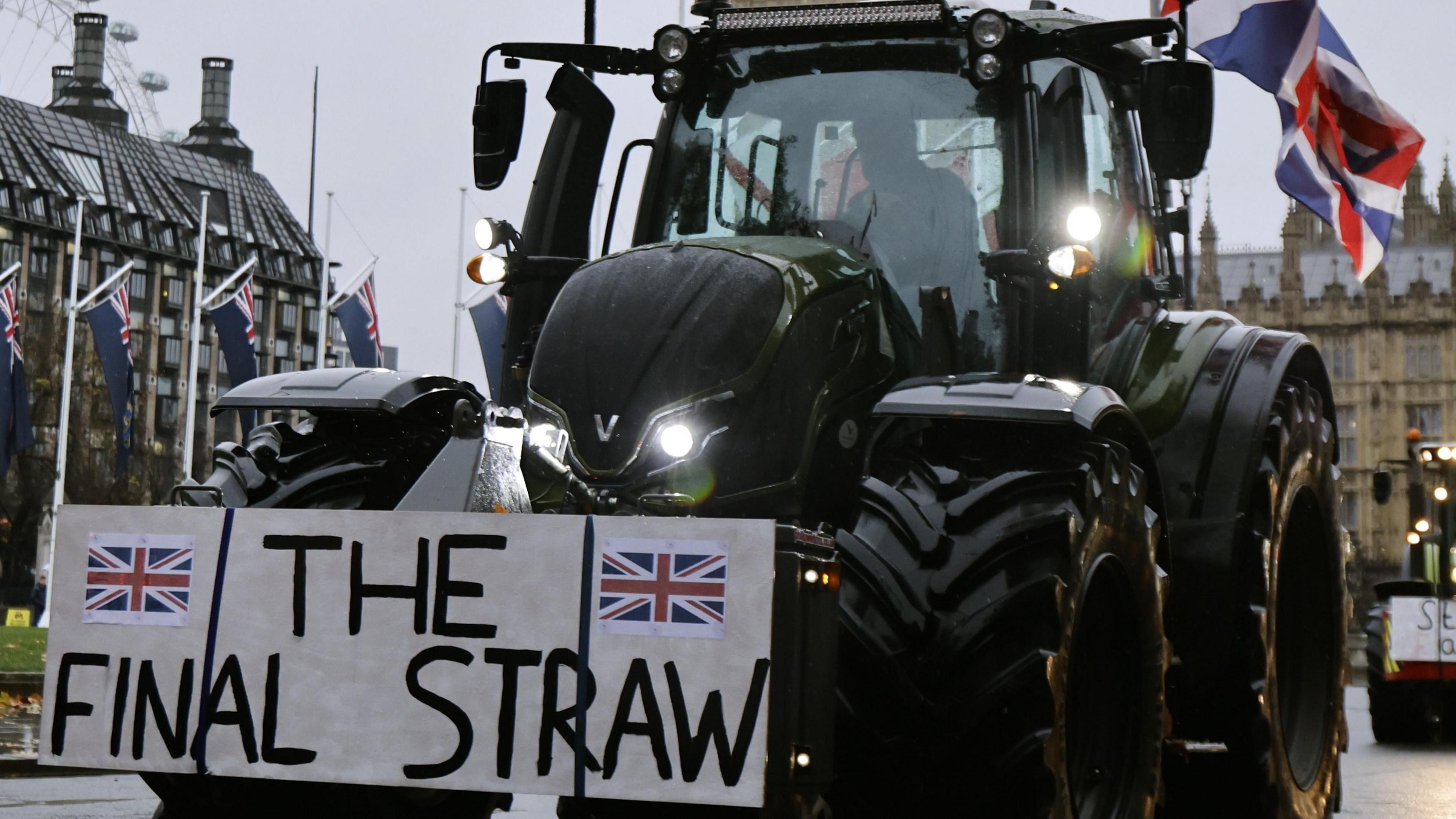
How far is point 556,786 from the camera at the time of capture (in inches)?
188

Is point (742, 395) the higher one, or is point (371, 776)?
point (742, 395)

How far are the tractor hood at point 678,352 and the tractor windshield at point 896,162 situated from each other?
0.55 meters

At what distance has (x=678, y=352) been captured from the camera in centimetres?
567

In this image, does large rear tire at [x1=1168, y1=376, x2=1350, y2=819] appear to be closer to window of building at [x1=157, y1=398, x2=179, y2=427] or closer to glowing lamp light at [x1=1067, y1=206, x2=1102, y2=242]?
glowing lamp light at [x1=1067, y1=206, x2=1102, y2=242]

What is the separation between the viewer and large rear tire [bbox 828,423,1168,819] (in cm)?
509

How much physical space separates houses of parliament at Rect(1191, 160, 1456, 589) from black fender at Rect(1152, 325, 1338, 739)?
11219 centimetres

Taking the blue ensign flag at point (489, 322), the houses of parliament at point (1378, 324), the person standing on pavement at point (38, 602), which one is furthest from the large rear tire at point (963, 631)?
the houses of parliament at point (1378, 324)

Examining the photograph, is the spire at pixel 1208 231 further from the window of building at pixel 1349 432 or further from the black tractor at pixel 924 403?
the black tractor at pixel 924 403

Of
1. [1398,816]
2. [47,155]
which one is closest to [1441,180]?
[47,155]

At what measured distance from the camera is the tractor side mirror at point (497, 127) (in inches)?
267

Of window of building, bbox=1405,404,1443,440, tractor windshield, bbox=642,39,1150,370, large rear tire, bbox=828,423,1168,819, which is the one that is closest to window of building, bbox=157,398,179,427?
window of building, bbox=1405,404,1443,440

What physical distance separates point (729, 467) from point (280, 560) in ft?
4.12

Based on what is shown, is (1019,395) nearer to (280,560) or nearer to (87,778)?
(280,560)

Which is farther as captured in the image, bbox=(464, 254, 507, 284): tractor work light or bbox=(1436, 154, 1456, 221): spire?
bbox=(1436, 154, 1456, 221): spire
